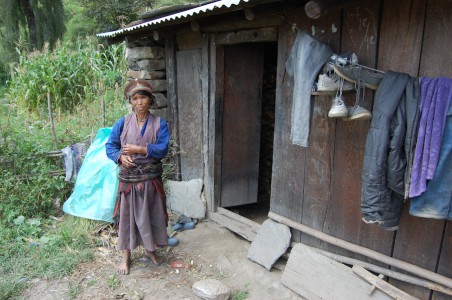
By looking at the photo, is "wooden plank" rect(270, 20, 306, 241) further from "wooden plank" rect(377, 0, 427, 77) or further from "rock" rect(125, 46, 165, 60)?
"rock" rect(125, 46, 165, 60)

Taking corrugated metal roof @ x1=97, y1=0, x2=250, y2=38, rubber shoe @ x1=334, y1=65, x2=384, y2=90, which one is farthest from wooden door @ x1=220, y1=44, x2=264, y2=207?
rubber shoe @ x1=334, y1=65, x2=384, y2=90

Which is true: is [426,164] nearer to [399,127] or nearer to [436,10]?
[399,127]

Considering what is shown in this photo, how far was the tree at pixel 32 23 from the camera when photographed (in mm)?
12531

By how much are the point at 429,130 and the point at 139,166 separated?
2382 mm

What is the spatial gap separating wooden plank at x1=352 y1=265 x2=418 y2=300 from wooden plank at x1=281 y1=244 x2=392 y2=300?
0.20 feet

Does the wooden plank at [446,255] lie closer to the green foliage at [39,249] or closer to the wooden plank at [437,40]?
the wooden plank at [437,40]

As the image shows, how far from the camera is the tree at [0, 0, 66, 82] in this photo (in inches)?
493

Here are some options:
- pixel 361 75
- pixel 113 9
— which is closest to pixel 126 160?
pixel 361 75

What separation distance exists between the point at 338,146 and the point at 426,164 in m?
0.84

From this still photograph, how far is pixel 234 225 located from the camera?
411cm

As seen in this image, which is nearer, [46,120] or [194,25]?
[194,25]

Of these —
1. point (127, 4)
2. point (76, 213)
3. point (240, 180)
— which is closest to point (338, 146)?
point (240, 180)

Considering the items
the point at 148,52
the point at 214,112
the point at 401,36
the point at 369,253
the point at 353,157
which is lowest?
the point at 369,253

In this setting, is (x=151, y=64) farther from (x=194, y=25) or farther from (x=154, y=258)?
(x=154, y=258)
